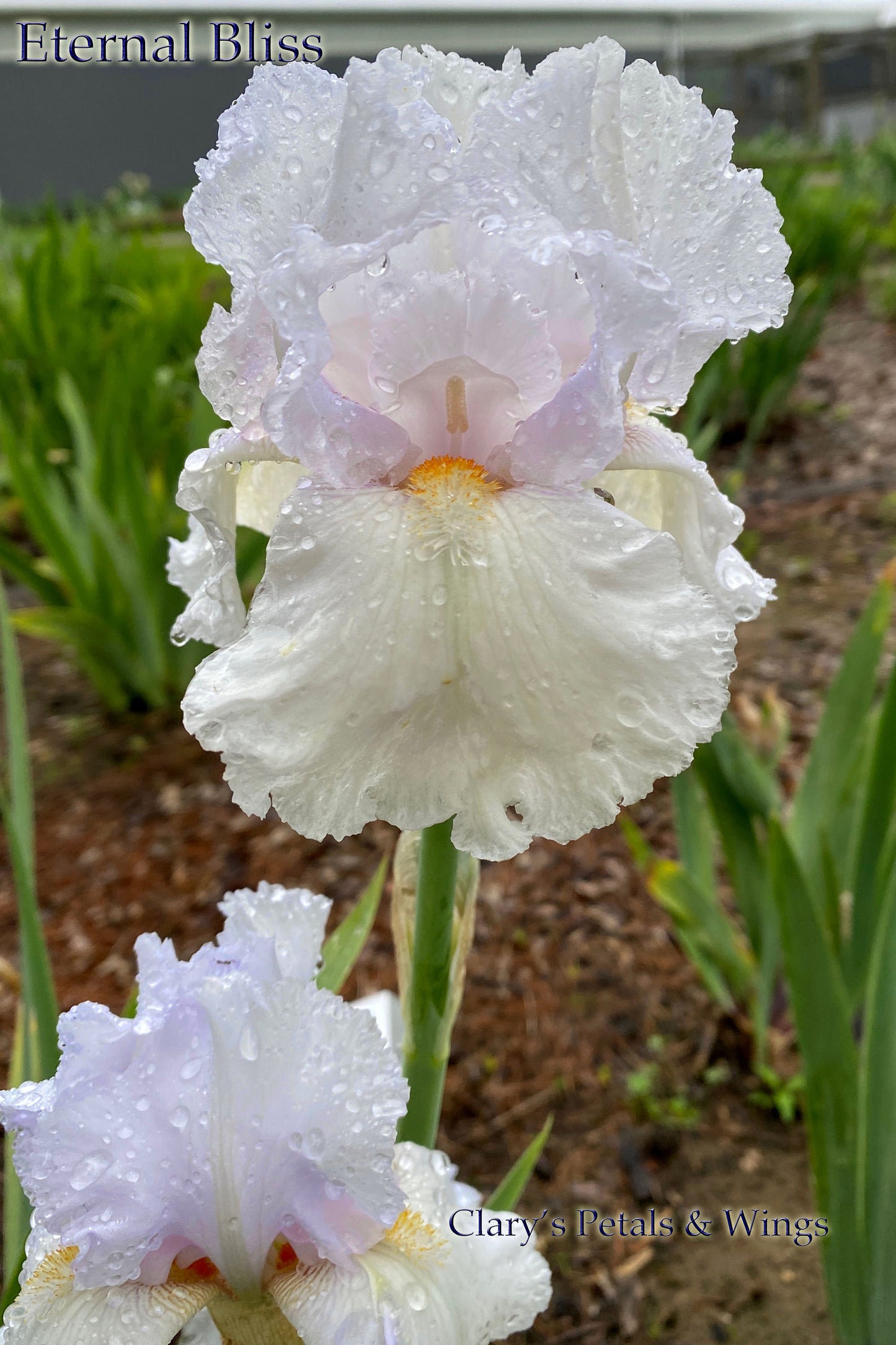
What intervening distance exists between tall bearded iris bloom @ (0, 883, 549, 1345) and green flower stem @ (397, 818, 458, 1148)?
0.07m

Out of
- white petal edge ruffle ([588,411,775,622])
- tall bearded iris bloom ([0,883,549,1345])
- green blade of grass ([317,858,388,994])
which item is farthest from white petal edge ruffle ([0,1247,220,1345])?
white petal edge ruffle ([588,411,775,622])

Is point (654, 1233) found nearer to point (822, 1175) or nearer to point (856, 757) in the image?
point (822, 1175)

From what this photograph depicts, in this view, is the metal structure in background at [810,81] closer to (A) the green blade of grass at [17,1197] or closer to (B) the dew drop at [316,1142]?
(A) the green blade of grass at [17,1197]

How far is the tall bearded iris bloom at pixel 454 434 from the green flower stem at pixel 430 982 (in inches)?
4.3

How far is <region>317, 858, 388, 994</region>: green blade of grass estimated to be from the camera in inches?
31.6

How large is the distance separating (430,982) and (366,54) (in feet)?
45.5

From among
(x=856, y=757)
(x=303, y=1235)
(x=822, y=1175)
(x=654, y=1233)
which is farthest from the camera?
(x=856, y=757)

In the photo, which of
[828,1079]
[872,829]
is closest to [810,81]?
[872,829]

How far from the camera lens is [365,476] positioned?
0.46m

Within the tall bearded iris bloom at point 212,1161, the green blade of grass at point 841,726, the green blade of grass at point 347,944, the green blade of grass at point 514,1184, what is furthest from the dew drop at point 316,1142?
the green blade of grass at point 841,726

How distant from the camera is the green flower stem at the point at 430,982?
550 mm

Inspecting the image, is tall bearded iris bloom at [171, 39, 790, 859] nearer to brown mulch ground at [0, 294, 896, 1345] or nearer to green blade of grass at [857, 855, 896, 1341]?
green blade of grass at [857, 855, 896, 1341]

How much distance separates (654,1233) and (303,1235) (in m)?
0.81

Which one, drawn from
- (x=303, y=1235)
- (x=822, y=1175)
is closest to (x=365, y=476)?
(x=303, y=1235)
